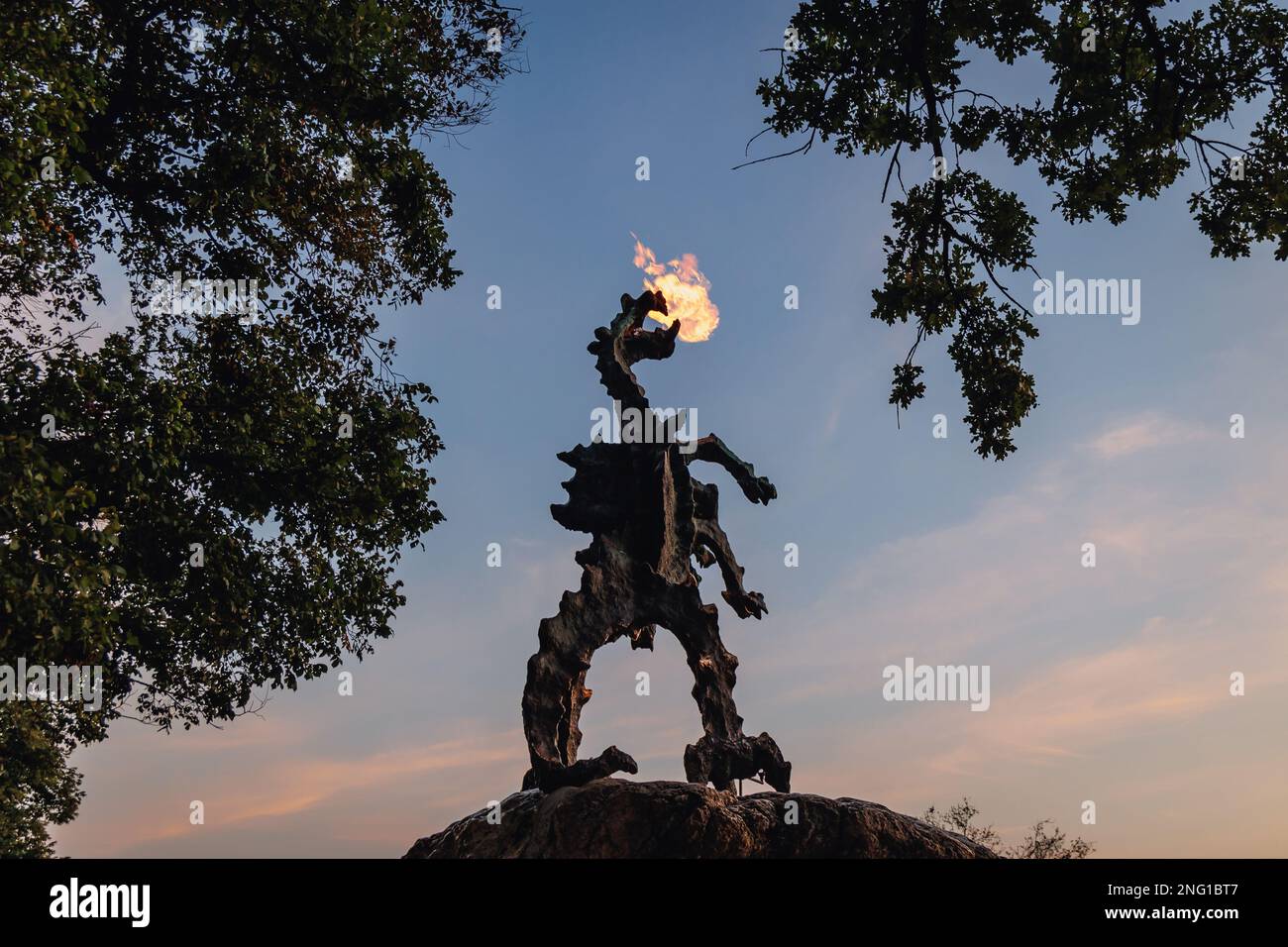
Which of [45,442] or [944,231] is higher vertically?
[944,231]

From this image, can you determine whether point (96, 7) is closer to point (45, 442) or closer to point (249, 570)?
point (45, 442)

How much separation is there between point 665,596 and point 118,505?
7.51 metres

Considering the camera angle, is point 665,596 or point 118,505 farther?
point 118,505

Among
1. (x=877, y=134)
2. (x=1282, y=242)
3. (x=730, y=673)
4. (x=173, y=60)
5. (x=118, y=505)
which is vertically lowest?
(x=730, y=673)

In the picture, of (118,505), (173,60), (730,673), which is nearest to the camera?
(730,673)

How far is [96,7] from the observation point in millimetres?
13102

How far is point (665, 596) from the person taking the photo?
10.4 m

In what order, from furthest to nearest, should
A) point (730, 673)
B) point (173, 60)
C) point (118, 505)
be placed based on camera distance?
1. point (173, 60)
2. point (118, 505)
3. point (730, 673)

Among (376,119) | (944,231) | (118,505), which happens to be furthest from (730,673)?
(118,505)
